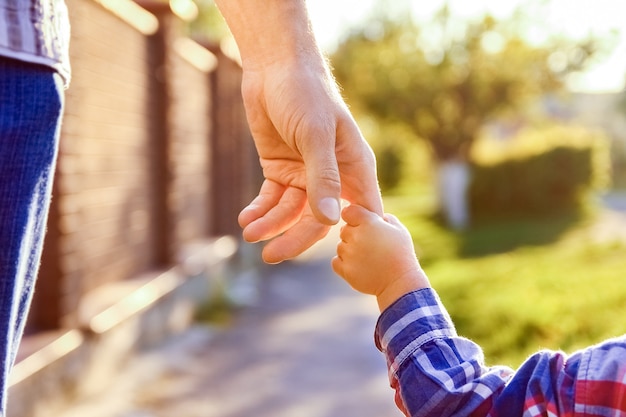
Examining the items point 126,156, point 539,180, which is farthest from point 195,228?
point 539,180

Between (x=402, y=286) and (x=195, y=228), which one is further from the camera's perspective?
(x=195, y=228)

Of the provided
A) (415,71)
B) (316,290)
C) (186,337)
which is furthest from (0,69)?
(415,71)

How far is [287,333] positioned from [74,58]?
9.82 ft

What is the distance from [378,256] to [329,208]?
0.65ft

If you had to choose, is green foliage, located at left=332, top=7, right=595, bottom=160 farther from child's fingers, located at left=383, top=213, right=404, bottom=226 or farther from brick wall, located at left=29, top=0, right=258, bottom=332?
child's fingers, located at left=383, top=213, right=404, bottom=226

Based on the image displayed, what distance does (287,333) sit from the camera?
22.1ft

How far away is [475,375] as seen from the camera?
1401mm

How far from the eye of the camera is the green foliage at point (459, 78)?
19609mm

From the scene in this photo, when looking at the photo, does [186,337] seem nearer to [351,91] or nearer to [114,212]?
[114,212]

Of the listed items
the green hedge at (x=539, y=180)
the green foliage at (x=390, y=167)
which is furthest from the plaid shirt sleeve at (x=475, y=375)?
the green foliage at (x=390, y=167)

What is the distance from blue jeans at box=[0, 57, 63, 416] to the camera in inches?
46.7

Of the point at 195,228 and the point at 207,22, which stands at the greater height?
the point at 207,22

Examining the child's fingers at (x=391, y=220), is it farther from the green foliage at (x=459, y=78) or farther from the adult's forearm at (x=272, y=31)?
the green foliage at (x=459, y=78)

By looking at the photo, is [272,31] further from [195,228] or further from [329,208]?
[195,228]
